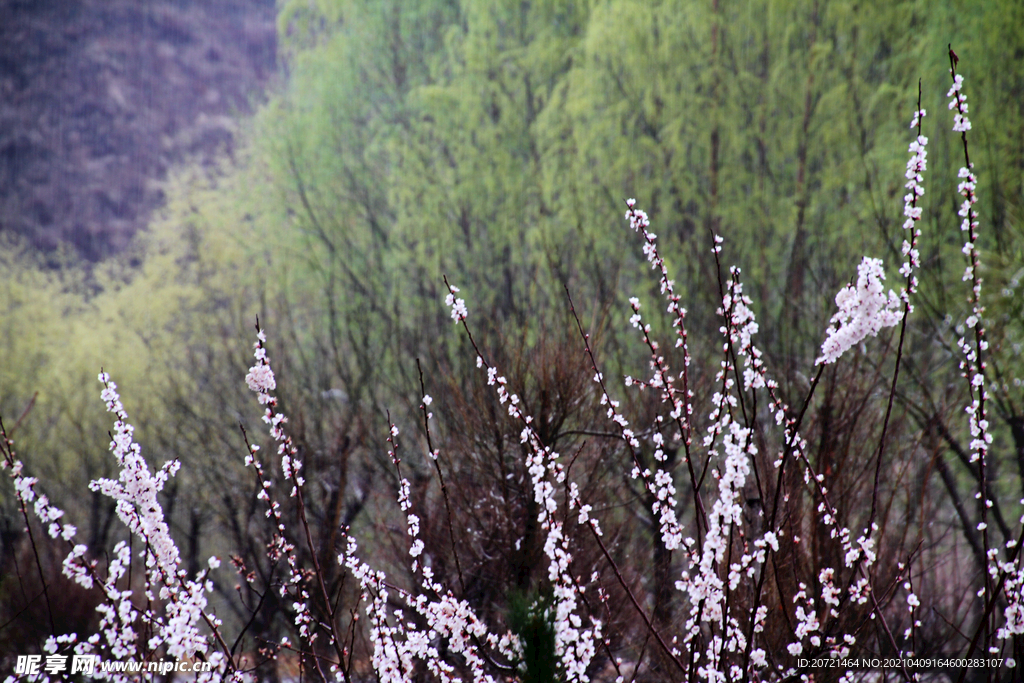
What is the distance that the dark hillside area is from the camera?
35.2 meters

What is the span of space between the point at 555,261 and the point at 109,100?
132ft

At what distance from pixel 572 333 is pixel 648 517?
2763 millimetres

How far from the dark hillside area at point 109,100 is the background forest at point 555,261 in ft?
78.1

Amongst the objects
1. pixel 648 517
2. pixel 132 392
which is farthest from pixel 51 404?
pixel 648 517

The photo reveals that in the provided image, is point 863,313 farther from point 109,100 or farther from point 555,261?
point 109,100

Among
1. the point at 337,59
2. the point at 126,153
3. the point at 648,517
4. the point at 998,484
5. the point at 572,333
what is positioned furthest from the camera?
the point at 126,153

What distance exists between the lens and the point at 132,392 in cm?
1359

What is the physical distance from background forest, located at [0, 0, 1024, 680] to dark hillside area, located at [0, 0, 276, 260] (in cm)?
2379

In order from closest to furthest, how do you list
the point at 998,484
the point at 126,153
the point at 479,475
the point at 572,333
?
1. the point at 479,475
2. the point at 572,333
3. the point at 998,484
4. the point at 126,153

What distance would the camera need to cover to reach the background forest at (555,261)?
5367 mm

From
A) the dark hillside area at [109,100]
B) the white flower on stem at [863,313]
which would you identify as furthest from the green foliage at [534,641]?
the dark hillside area at [109,100]

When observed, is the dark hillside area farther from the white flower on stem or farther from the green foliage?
the green foliage

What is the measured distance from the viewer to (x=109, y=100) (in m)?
39.2

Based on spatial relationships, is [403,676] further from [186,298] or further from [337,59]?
[186,298]
